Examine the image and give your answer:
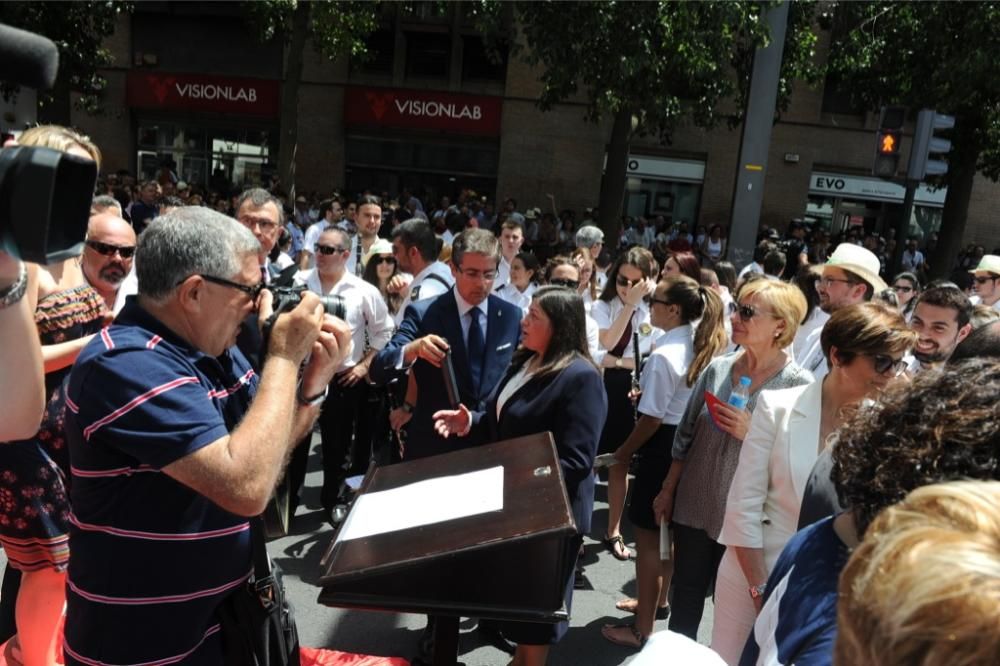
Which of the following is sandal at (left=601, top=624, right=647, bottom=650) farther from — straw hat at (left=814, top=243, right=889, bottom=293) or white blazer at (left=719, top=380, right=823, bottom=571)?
straw hat at (left=814, top=243, right=889, bottom=293)

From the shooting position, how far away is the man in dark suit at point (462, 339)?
3693mm

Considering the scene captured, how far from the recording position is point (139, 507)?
1.77 m

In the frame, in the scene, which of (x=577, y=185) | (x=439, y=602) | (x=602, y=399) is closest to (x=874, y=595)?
(x=439, y=602)

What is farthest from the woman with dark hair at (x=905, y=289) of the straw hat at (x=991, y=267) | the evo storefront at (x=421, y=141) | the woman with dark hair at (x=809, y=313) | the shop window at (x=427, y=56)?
the shop window at (x=427, y=56)

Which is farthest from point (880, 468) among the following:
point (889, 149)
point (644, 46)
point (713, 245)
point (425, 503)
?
point (713, 245)

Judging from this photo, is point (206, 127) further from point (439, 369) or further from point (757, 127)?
point (439, 369)

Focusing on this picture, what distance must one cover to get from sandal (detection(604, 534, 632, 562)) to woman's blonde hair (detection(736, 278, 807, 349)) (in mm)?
2219

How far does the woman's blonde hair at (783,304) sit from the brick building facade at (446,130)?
59.0ft

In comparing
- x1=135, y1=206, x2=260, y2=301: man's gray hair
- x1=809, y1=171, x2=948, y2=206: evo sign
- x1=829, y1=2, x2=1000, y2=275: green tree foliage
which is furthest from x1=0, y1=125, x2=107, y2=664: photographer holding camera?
x1=809, y1=171, x2=948, y2=206: evo sign

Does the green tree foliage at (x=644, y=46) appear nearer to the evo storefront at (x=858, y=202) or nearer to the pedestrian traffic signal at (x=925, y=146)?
the pedestrian traffic signal at (x=925, y=146)

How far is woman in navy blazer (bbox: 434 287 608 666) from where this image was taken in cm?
299

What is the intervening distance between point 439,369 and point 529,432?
2.40 ft

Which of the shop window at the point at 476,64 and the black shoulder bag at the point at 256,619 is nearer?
the black shoulder bag at the point at 256,619

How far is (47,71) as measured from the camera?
104 cm
